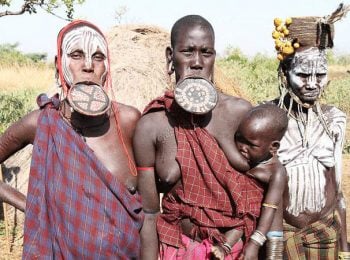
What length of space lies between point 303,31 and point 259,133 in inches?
27.1

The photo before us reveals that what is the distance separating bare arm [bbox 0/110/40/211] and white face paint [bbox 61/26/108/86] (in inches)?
8.1

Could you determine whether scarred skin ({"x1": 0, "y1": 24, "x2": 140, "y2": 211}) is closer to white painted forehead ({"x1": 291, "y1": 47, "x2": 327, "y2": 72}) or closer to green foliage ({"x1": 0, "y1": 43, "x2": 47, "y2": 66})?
white painted forehead ({"x1": 291, "y1": 47, "x2": 327, "y2": 72})

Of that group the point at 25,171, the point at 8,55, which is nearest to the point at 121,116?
the point at 25,171

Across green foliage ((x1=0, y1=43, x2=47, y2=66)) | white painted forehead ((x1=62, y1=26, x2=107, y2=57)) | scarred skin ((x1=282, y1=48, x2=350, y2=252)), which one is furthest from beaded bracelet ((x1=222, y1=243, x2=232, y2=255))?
green foliage ((x1=0, y1=43, x2=47, y2=66))

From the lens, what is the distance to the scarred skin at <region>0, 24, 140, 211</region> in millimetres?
2230

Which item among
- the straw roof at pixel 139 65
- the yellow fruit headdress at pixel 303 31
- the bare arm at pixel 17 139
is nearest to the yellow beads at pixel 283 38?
the yellow fruit headdress at pixel 303 31

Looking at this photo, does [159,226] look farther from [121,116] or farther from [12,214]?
[12,214]

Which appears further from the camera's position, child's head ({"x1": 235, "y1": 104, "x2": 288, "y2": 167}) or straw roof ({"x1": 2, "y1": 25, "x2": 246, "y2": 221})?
straw roof ({"x1": 2, "y1": 25, "x2": 246, "y2": 221})

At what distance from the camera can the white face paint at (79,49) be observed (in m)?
2.23

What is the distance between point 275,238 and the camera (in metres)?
2.22

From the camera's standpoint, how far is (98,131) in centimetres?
226

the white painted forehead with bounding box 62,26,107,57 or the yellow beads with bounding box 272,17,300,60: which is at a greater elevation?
the yellow beads with bounding box 272,17,300,60

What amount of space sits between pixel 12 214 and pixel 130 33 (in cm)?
245

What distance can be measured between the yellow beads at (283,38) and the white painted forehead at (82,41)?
2.76 feet
